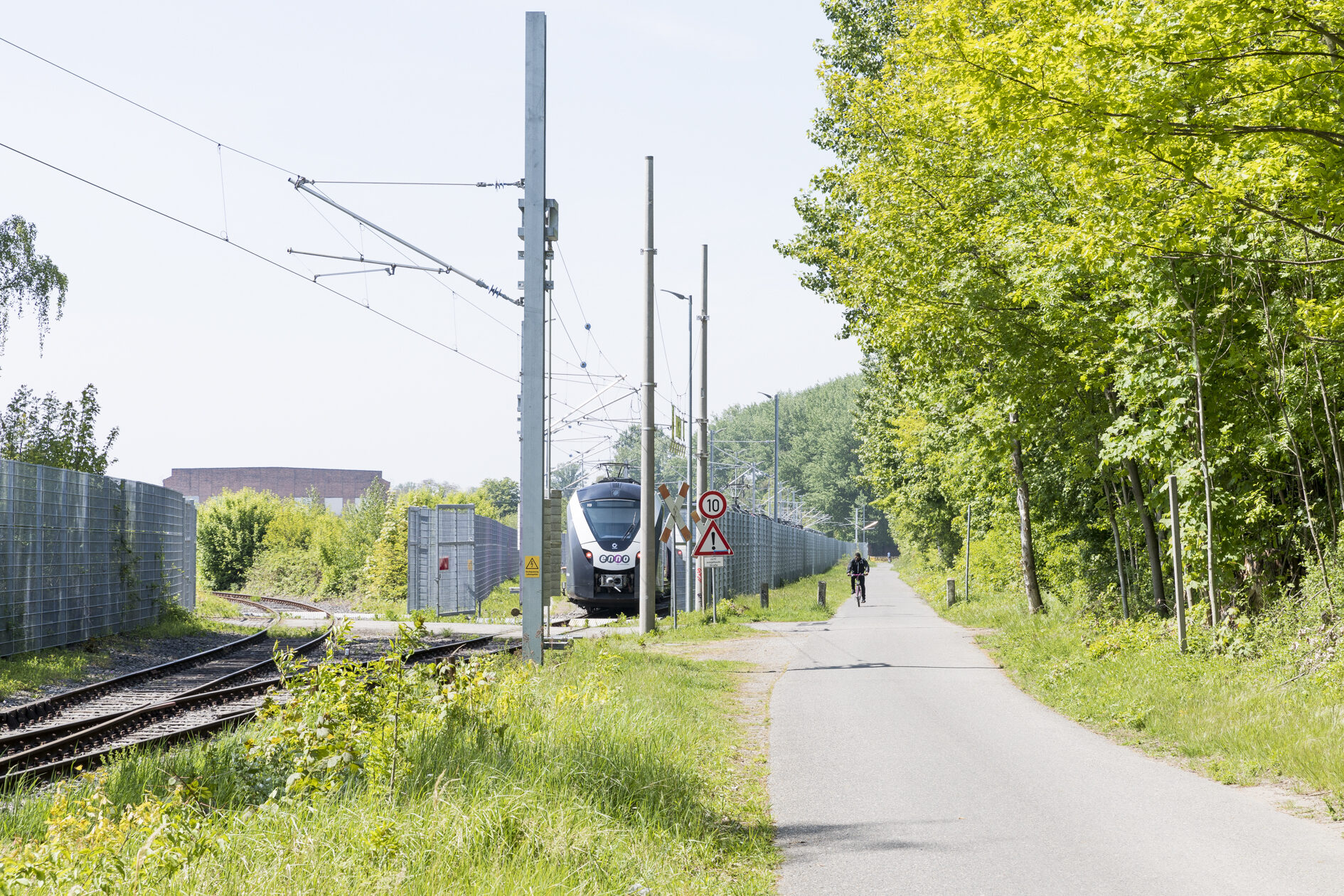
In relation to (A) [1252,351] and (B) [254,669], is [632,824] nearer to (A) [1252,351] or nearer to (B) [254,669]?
(A) [1252,351]

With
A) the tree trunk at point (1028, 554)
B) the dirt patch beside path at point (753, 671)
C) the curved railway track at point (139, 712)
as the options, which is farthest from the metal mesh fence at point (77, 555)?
the tree trunk at point (1028, 554)

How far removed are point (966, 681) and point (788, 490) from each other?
101 metres

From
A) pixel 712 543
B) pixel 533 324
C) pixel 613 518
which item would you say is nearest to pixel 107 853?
pixel 533 324

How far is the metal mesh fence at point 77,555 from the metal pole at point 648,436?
9472 mm

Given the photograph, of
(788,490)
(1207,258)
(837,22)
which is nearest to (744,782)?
(1207,258)

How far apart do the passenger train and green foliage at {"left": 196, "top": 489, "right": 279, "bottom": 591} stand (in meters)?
24.4

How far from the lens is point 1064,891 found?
18.6 feet

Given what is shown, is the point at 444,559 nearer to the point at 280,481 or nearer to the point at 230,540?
the point at 230,540

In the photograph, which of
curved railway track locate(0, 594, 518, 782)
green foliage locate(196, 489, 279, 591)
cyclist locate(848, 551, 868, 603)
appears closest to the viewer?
curved railway track locate(0, 594, 518, 782)

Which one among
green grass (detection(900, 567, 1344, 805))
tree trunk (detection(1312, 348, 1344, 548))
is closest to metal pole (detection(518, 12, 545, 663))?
green grass (detection(900, 567, 1344, 805))

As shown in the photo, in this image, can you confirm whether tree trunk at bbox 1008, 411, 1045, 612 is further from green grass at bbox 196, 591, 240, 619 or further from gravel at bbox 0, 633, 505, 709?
green grass at bbox 196, 591, 240, 619

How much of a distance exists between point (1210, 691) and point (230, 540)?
4555 centimetres

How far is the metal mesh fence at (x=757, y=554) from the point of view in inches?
1293

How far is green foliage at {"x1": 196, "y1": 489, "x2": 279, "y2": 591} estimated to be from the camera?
49312 millimetres
